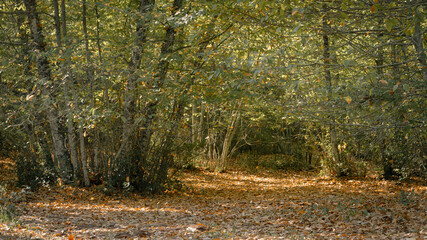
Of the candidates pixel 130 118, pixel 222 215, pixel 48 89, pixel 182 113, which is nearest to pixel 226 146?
pixel 182 113

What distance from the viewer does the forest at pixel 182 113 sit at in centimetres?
529

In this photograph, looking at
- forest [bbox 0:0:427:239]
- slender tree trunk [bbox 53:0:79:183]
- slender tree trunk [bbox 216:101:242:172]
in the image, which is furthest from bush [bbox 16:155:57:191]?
slender tree trunk [bbox 216:101:242:172]

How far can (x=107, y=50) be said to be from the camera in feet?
25.3

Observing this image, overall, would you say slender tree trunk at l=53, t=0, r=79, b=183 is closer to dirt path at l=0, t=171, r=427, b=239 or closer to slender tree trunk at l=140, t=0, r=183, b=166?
dirt path at l=0, t=171, r=427, b=239

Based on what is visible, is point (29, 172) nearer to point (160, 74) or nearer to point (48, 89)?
point (48, 89)

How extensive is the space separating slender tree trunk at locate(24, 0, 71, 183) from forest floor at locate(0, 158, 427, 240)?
26.5 inches

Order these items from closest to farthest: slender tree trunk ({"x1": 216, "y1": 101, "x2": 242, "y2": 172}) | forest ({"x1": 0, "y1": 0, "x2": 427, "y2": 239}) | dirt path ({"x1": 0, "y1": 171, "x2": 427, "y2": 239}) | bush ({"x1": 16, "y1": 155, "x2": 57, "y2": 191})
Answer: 1. dirt path ({"x1": 0, "y1": 171, "x2": 427, "y2": 239})
2. forest ({"x1": 0, "y1": 0, "x2": 427, "y2": 239})
3. bush ({"x1": 16, "y1": 155, "x2": 57, "y2": 191})
4. slender tree trunk ({"x1": 216, "y1": 101, "x2": 242, "y2": 172})

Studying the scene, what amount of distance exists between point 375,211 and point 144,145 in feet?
17.4

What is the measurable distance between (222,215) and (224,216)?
0.34 ft

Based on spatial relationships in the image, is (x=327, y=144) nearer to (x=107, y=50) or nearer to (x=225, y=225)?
(x=225, y=225)

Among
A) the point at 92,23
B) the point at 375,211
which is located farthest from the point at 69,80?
the point at 375,211

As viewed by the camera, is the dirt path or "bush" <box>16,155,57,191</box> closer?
the dirt path

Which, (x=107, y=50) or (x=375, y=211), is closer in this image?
(x=375, y=211)

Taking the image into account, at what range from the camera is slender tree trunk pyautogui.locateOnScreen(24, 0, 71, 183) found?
8.32 metres
